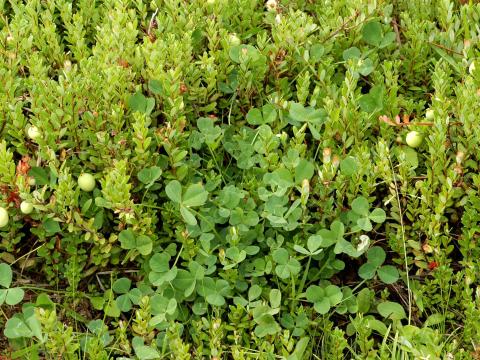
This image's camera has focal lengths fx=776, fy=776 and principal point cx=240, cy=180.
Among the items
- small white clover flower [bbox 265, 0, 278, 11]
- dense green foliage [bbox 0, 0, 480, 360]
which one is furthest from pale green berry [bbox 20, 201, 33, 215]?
small white clover flower [bbox 265, 0, 278, 11]

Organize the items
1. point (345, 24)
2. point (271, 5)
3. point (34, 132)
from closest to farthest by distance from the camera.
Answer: point (34, 132) < point (345, 24) < point (271, 5)

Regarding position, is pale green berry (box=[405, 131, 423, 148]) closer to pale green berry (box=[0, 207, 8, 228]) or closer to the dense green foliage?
the dense green foliage

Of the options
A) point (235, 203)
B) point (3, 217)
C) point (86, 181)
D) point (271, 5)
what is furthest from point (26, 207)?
point (271, 5)

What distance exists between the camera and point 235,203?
3.05 metres

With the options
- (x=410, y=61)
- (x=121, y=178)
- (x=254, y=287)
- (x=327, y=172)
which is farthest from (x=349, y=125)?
(x=121, y=178)

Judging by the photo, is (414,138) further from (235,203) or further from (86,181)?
(86,181)

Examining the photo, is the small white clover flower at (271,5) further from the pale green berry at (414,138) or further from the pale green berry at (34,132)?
the pale green berry at (34,132)

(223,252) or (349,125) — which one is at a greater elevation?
(349,125)

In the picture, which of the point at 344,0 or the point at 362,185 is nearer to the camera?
the point at 362,185

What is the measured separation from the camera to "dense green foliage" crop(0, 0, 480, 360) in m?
2.93

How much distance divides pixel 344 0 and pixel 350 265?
1236 millimetres

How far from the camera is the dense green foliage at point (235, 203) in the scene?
293cm

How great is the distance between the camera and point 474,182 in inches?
117

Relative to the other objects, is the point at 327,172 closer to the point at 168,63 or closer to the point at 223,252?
the point at 223,252
